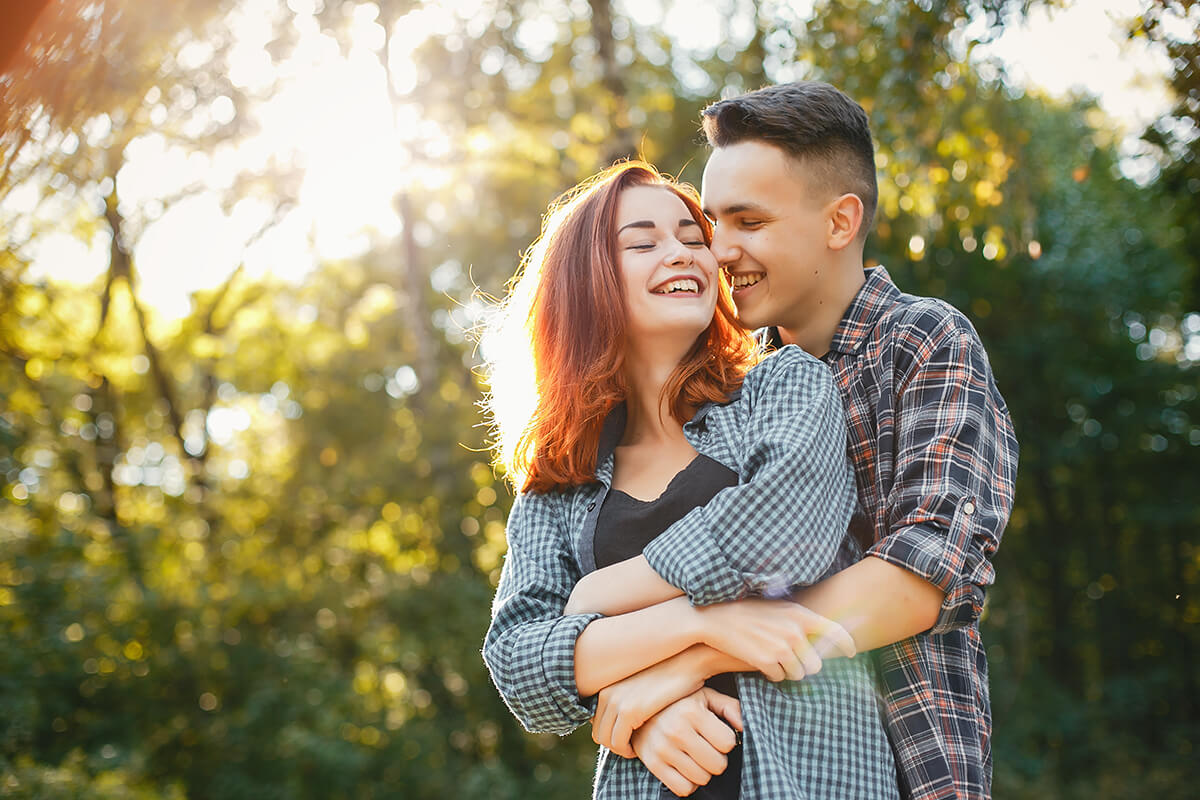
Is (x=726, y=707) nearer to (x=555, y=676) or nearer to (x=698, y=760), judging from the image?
(x=698, y=760)

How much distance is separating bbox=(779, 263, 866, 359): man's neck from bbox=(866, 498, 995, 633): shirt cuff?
54 cm

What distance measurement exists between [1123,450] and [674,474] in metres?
13.3

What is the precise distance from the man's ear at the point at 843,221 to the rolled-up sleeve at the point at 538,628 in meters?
0.84

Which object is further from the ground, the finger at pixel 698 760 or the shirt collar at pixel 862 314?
the shirt collar at pixel 862 314

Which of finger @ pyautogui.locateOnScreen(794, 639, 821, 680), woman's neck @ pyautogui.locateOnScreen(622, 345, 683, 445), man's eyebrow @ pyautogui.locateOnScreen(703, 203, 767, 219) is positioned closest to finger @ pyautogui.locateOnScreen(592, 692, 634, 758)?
finger @ pyautogui.locateOnScreen(794, 639, 821, 680)

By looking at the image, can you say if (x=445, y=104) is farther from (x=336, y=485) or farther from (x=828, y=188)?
(x=828, y=188)

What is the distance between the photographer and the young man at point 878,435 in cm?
178

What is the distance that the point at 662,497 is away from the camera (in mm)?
2014

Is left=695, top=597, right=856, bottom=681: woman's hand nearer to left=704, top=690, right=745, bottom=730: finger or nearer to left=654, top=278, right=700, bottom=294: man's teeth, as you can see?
left=704, top=690, right=745, bottom=730: finger

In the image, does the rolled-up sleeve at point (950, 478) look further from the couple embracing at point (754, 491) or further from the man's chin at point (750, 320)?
the man's chin at point (750, 320)

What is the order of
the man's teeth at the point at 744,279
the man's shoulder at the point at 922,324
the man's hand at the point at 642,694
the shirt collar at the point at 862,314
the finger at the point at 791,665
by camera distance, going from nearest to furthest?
1. the finger at the point at 791,665
2. the man's hand at the point at 642,694
3. the man's shoulder at the point at 922,324
4. the shirt collar at the point at 862,314
5. the man's teeth at the point at 744,279

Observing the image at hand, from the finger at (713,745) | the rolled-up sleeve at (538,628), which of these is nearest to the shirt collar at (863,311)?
the rolled-up sleeve at (538,628)

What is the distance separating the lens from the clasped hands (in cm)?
172

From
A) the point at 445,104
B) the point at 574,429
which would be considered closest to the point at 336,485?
the point at 445,104
